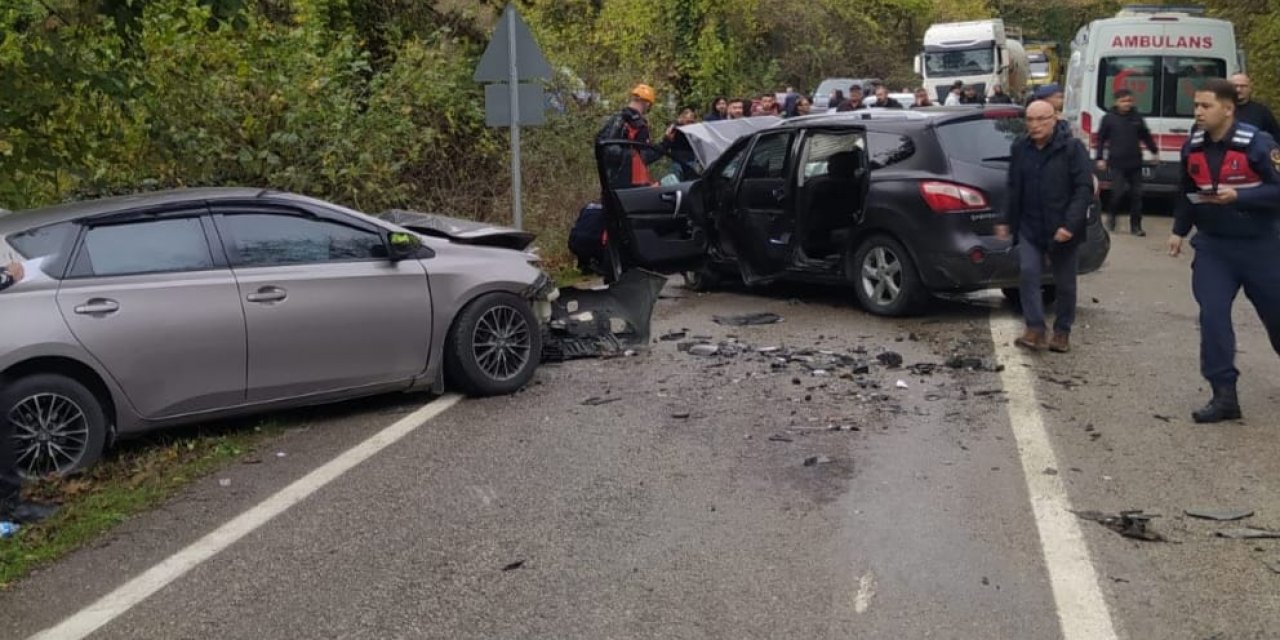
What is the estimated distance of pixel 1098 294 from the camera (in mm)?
11250

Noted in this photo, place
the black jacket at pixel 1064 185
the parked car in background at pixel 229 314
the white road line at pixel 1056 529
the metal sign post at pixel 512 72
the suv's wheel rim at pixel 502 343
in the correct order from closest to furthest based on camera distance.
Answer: the white road line at pixel 1056 529
the parked car in background at pixel 229 314
the suv's wheel rim at pixel 502 343
the black jacket at pixel 1064 185
the metal sign post at pixel 512 72

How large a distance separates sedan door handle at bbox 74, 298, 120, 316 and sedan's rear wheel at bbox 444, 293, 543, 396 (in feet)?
6.84

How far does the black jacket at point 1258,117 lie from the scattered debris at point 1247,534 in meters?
8.89

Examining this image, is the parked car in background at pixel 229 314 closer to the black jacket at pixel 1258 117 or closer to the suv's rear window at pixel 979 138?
the suv's rear window at pixel 979 138

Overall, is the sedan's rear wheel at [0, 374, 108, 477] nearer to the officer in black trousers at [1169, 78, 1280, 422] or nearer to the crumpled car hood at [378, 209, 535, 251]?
the crumpled car hood at [378, 209, 535, 251]

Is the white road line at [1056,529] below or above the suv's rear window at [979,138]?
below

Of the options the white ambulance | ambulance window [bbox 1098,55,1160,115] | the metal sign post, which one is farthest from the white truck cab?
the metal sign post

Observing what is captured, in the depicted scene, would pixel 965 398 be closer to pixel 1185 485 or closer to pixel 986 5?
pixel 1185 485

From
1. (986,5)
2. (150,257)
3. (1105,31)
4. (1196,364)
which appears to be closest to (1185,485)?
(1196,364)

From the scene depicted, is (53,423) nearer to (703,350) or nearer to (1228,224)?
(703,350)

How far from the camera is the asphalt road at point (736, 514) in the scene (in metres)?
4.46

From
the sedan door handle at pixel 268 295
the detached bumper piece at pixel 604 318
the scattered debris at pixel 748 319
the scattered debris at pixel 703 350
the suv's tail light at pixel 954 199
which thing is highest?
the suv's tail light at pixel 954 199

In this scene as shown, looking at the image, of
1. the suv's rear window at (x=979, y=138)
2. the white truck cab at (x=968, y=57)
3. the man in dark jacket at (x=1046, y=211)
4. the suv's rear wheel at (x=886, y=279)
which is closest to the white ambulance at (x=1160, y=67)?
the suv's rear window at (x=979, y=138)

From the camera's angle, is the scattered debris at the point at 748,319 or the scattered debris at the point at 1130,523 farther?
the scattered debris at the point at 748,319
